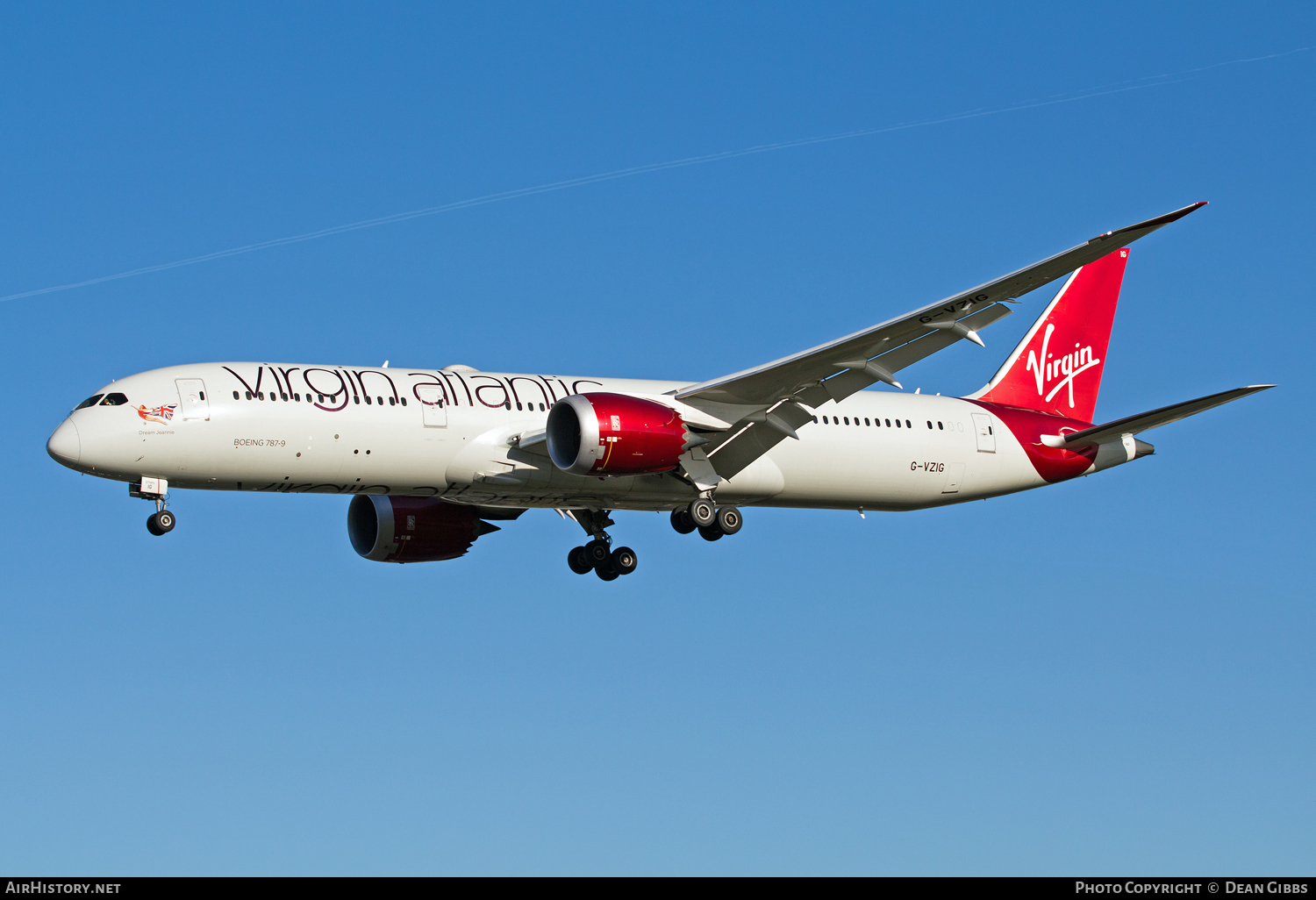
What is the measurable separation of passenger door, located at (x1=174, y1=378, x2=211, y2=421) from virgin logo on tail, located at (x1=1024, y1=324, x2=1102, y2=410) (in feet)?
76.5

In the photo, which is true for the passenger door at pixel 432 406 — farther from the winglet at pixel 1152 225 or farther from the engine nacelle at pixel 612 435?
the winglet at pixel 1152 225

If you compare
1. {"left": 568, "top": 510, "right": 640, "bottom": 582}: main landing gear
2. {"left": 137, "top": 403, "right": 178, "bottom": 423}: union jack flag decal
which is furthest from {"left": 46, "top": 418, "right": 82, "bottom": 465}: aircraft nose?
{"left": 568, "top": 510, "right": 640, "bottom": 582}: main landing gear

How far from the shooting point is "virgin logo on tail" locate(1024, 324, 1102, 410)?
154 ft

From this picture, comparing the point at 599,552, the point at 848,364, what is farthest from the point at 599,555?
the point at 848,364

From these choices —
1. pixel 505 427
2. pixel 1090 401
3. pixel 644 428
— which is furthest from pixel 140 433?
pixel 1090 401

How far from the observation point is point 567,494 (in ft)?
129

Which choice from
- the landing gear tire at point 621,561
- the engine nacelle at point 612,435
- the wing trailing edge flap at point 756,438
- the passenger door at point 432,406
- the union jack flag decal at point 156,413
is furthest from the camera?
the landing gear tire at point 621,561

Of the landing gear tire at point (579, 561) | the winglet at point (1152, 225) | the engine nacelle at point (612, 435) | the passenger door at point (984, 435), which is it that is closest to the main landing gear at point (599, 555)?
the landing gear tire at point (579, 561)

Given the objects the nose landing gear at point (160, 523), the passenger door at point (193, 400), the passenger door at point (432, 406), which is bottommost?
the nose landing gear at point (160, 523)

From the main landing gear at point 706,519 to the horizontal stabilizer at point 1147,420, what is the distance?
10.1 m

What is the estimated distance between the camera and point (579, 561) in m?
43.8

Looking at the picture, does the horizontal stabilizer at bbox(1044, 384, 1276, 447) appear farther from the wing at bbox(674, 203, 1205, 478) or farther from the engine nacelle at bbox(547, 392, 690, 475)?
the engine nacelle at bbox(547, 392, 690, 475)

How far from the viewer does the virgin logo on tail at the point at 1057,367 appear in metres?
46.8

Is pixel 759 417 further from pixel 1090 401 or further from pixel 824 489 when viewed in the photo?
pixel 1090 401
